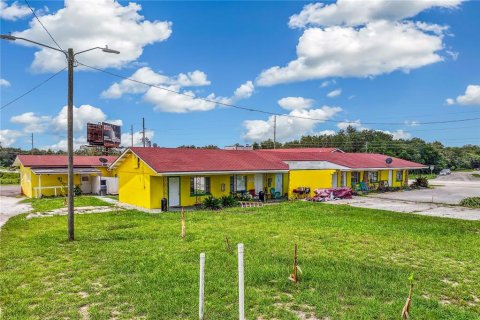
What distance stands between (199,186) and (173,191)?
2.14 m

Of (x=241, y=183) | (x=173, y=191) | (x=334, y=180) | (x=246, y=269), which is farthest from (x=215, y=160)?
(x=246, y=269)

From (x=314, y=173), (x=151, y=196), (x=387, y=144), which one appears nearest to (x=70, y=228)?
(x=151, y=196)

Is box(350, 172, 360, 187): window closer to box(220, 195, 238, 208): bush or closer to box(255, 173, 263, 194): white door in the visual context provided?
box(255, 173, 263, 194): white door

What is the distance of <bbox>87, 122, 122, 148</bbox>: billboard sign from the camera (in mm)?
40338

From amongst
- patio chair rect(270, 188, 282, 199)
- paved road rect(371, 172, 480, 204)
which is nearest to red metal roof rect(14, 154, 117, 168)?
patio chair rect(270, 188, 282, 199)

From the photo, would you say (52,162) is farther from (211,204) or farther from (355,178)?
(355,178)

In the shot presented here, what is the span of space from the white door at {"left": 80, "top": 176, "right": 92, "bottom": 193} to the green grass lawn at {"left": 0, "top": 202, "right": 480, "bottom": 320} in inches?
696

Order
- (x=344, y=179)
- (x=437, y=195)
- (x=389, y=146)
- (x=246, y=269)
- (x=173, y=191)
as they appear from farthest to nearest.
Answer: (x=389, y=146) < (x=344, y=179) < (x=437, y=195) < (x=173, y=191) < (x=246, y=269)

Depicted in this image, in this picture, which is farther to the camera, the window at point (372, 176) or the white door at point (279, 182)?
the window at point (372, 176)

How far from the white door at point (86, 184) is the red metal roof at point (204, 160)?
12.2 m

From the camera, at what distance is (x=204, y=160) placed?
85.9 feet

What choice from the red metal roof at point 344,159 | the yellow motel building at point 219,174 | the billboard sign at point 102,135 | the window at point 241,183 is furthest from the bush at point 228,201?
the billboard sign at point 102,135

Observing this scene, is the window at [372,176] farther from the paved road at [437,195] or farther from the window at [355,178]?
the paved road at [437,195]

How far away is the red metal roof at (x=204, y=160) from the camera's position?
23062mm
